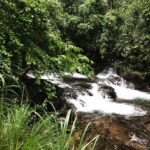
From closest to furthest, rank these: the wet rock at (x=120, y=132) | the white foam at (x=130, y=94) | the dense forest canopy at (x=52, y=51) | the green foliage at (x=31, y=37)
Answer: the dense forest canopy at (x=52, y=51)
the green foliage at (x=31, y=37)
the wet rock at (x=120, y=132)
the white foam at (x=130, y=94)

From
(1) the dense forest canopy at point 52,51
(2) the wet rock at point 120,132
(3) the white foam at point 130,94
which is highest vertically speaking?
(1) the dense forest canopy at point 52,51

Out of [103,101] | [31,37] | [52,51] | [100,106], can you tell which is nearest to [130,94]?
[103,101]

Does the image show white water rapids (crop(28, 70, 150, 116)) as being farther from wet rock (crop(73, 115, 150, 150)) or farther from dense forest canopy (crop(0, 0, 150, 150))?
wet rock (crop(73, 115, 150, 150))

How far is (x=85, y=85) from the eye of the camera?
506 inches

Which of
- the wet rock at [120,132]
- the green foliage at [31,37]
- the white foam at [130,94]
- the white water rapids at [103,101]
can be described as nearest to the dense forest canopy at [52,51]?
the green foliage at [31,37]

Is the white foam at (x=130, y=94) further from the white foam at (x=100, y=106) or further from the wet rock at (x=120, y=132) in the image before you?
the wet rock at (x=120, y=132)

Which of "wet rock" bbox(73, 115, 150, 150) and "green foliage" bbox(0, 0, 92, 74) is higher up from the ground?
"green foliage" bbox(0, 0, 92, 74)

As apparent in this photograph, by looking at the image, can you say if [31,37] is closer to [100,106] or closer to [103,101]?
[100,106]

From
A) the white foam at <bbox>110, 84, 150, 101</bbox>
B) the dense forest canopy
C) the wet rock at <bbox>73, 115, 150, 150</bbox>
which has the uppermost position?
the dense forest canopy

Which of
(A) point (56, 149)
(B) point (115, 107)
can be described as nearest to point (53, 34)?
(A) point (56, 149)

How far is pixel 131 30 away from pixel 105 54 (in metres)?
1.92

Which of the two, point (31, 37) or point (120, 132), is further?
point (120, 132)

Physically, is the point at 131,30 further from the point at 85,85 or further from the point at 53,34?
the point at 53,34

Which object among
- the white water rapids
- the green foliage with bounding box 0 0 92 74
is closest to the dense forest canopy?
the green foliage with bounding box 0 0 92 74
